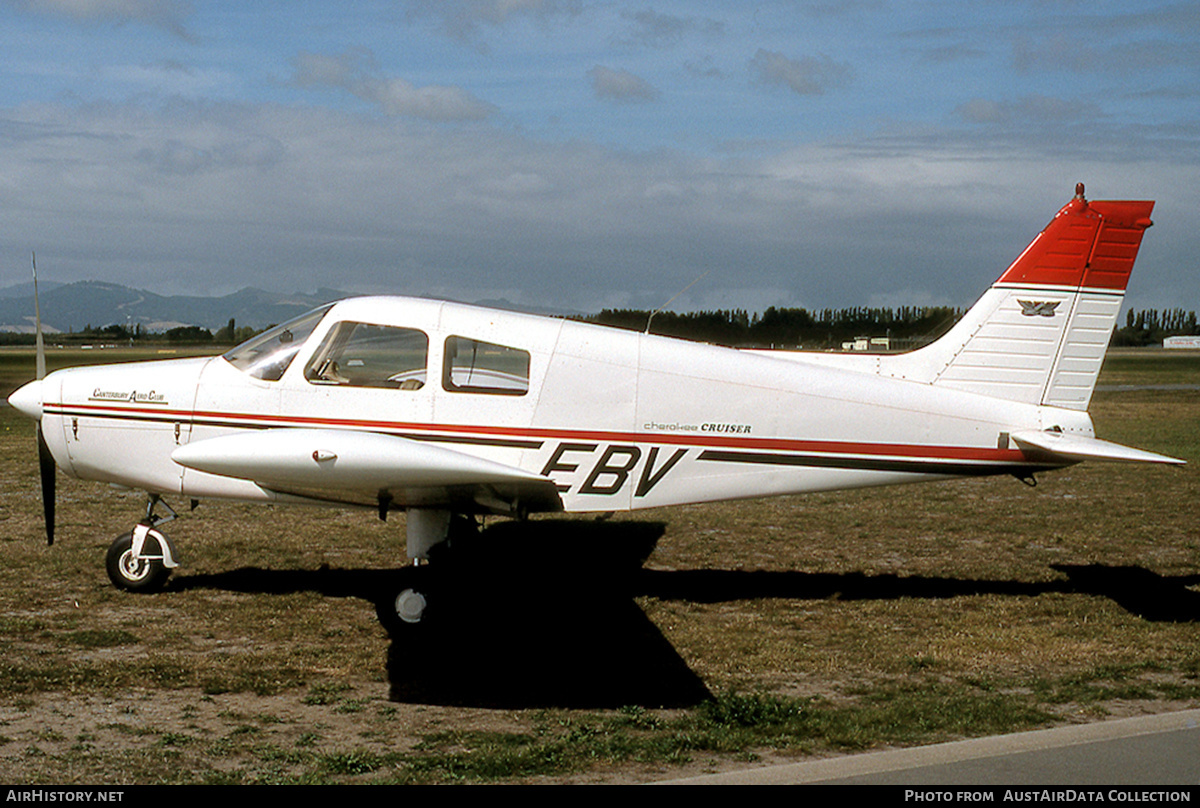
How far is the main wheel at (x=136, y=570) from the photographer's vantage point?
8.67 metres

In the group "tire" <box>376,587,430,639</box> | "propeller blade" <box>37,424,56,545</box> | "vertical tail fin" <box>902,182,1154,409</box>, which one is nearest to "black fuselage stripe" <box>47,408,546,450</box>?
"propeller blade" <box>37,424,56,545</box>

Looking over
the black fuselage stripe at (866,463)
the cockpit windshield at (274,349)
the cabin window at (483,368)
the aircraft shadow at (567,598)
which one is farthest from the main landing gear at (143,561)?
the black fuselage stripe at (866,463)

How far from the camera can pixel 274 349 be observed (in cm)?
808

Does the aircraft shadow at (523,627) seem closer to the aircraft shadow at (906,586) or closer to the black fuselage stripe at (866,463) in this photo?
the aircraft shadow at (906,586)

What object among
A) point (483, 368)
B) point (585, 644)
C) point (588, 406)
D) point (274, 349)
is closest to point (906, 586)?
A: point (585, 644)

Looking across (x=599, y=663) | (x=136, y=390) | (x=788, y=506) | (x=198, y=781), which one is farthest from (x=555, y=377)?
(x=788, y=506)

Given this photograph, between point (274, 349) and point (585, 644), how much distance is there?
130 inches

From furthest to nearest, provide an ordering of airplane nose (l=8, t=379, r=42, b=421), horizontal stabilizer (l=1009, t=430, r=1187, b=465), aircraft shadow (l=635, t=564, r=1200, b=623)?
aircraft shadow (l=635, t=564, r=1200, b=623) < airplane nose (l=8, t=379, r=42, b=421) < horizontal stabilizer (l=1009, t=430, r=1187, b=465)

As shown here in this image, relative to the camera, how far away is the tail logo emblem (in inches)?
335

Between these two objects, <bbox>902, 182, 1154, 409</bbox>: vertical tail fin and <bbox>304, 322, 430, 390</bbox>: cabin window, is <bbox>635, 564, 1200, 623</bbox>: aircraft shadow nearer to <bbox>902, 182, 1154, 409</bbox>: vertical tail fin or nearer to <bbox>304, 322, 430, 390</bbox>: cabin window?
<bbox>902, 182, 1154, 409</bbox>: vertical tail fin

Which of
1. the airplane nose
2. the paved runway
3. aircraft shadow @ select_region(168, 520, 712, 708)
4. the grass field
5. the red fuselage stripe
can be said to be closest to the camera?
the paved runway

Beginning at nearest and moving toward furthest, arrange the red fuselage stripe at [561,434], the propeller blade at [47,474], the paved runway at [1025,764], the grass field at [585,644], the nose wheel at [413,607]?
the paved runway at [1025,764], the grass field at [585,644], the nose wheel at [413,607], the red fuselage stripe at [561,434], the propeller blade at [47,474]

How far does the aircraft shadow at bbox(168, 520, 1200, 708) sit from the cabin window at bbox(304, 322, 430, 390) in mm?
1463

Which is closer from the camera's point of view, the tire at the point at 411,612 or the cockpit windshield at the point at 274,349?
the tire at the point at 411,612
